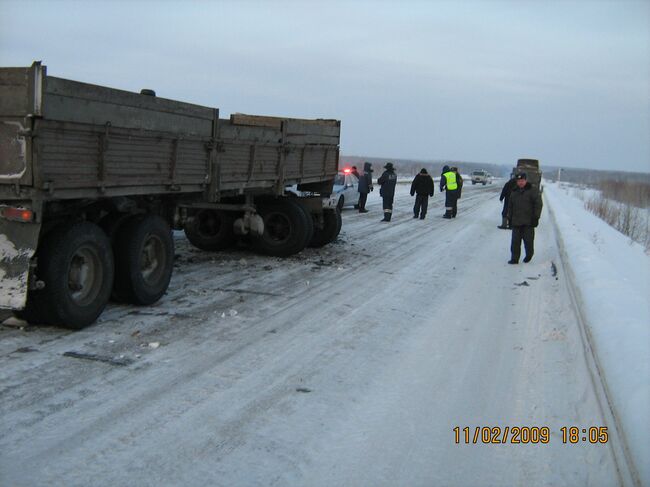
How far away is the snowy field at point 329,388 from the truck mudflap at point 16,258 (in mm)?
427

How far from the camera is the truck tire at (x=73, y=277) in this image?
5.34 m

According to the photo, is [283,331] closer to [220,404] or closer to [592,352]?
[220,404]

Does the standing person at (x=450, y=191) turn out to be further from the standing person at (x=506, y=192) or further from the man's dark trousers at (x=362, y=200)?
the man's dark trousers at (x=362, y=200)

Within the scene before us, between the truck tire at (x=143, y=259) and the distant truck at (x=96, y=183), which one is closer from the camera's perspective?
the distant truck at (x=96, y=183)

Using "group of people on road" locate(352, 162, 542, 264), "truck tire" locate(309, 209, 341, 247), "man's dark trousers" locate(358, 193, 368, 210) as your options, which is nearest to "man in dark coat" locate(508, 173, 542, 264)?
"group of people on road" locate(352, 162, 542, 264)

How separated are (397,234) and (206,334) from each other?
31.2ft

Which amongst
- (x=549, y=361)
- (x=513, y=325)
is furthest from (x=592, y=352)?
(x=513, y=325)

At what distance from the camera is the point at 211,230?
10672mm

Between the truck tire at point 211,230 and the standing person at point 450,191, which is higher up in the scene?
the standing person at point 450,191

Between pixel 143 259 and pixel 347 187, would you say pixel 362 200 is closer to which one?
pixel 347 187

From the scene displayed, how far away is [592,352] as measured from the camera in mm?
5594

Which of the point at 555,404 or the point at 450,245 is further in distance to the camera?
the point at 450,245

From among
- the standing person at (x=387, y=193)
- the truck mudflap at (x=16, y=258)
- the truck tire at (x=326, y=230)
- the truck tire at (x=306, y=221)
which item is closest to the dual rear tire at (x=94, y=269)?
the truck mudflap at (x=16, y=258)
